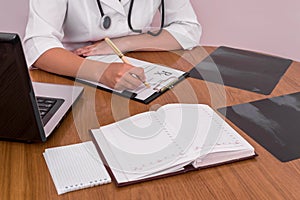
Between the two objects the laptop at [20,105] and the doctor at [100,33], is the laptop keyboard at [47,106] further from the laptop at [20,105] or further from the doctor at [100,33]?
the doctor at [100,33]

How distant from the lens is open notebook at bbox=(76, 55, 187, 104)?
42.6 inches

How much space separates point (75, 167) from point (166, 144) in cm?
18

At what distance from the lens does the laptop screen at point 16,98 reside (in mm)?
724

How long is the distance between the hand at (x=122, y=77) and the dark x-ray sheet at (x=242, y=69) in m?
0.18

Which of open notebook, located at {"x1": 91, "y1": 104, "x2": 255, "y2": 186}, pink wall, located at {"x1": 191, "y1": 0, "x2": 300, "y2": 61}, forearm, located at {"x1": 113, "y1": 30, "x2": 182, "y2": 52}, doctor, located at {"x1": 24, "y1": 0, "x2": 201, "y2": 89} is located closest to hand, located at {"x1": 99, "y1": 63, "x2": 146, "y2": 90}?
doctor, located at {"x1": 24, "y1": 0, "x2": 201, "y2": 89}

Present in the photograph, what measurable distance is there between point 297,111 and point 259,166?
249 millimetres

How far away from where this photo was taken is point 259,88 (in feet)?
3.69

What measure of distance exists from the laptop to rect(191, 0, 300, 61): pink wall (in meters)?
1.27

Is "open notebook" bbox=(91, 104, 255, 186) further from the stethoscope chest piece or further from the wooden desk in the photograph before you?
the stethoscope chest piece

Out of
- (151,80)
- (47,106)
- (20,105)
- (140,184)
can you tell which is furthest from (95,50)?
(140,184)

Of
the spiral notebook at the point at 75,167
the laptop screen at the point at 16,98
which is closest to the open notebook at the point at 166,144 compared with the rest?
the spiral notebook at the point at 75,167

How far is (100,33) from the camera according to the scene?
1.42m

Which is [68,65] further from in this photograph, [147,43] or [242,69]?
[242,69]

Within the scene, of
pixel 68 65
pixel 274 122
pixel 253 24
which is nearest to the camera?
pixel 274 122
